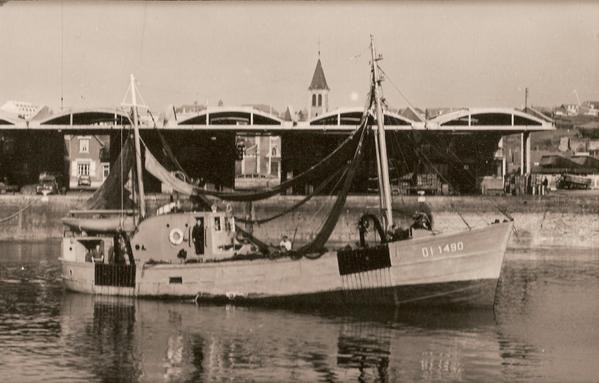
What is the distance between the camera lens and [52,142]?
80812 millimetres

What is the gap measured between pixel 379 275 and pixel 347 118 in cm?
3590

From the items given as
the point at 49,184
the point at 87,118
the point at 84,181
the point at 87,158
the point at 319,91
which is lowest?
the point at 49,184

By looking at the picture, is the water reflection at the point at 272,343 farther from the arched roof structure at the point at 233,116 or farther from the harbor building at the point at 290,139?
the arched roof structure at the point at 233,116

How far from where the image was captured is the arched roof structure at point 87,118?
2704 inches

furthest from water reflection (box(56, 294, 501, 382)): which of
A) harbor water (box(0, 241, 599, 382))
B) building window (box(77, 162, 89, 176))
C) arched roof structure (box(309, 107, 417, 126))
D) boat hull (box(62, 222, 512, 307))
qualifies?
building window (box(77, 162, 89, 176))

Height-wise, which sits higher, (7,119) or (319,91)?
(319,91)

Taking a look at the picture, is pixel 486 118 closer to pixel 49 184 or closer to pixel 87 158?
pixel 49 184

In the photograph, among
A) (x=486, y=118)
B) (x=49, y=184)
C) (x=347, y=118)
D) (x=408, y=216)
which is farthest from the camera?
(x=49, y=184)

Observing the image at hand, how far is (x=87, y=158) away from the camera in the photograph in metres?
92.3

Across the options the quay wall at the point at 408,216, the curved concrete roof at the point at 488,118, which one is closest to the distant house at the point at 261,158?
the curved concrete roof at the point at 488,118

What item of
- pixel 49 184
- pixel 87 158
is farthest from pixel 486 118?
pixel 87 158

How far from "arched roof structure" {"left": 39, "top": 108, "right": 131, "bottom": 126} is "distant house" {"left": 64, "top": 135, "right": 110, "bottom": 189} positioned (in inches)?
650

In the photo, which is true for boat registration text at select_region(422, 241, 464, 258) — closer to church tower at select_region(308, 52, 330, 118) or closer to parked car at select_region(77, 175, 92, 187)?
parked car at select_region(77, 175, 92, 187)

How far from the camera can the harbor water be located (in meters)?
22.4
